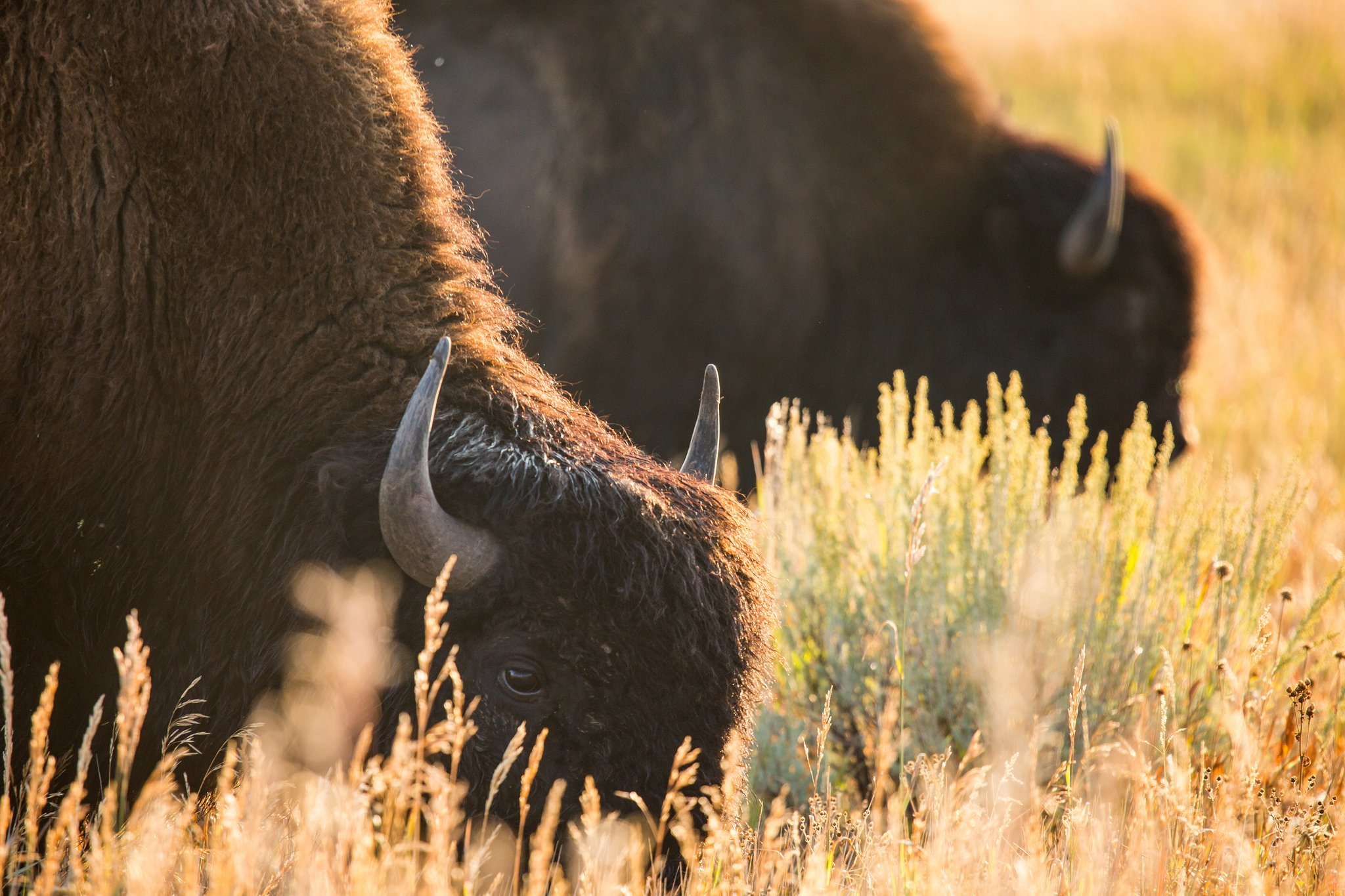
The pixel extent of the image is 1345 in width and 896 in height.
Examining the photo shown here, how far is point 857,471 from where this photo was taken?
4203 millimetres

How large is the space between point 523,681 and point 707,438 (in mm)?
733

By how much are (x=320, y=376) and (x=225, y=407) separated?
23cm

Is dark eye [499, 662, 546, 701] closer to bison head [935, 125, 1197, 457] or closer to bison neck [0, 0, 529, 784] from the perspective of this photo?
bison neck [0, 0, 529, 784]

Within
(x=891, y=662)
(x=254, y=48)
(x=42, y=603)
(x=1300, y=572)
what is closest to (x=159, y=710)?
(x=42, y=603)

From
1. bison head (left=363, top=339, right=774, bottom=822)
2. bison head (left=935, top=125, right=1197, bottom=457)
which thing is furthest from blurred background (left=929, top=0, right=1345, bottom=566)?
bison head (left=363, top=339, right=774, bottom=822)

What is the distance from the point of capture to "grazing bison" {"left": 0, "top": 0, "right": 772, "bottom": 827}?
7.80 ft

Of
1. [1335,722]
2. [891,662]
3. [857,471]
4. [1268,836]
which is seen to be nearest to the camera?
[1268,836]

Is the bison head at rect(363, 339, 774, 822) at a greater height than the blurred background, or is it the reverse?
the blurred background

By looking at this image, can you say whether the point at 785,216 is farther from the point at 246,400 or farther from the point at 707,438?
the point at 246,400

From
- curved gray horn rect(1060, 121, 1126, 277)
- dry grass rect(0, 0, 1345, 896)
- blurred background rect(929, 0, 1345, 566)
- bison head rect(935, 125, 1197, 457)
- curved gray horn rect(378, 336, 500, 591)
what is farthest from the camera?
blurred background rect(929, 0, 1345, 566)

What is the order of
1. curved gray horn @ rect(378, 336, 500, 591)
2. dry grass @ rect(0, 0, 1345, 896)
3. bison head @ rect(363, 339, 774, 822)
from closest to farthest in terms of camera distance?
dry grass @ rect(0, 0, 1345, 896) → curved gray horn @ rect(378, 336, 500, 591) → bison head @ rect(363, 339, 774, 822)

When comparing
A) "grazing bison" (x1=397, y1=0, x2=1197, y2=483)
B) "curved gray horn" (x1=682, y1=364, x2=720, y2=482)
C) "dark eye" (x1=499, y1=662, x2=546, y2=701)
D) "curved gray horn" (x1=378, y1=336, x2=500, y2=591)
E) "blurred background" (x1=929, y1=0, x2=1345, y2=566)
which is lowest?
"dark eye" (x1=499, y1=662, x2=546, y2=701)

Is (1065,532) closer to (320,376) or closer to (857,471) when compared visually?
(857,471)

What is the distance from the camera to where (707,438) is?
9.12ft
